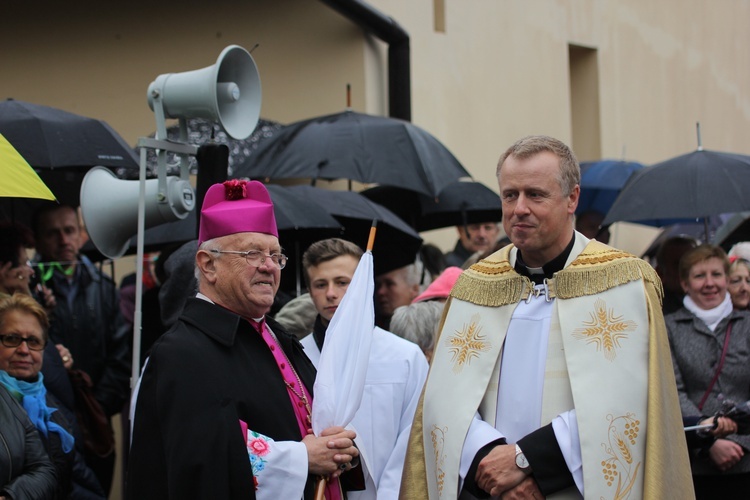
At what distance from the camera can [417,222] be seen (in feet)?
29.3

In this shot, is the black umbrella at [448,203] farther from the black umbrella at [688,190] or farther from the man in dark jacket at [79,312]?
the man in dark jacket at [79,312]

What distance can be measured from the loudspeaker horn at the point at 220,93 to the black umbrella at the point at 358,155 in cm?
189

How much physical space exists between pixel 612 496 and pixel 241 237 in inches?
60.1

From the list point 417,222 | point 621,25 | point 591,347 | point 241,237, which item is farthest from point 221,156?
point 621,25

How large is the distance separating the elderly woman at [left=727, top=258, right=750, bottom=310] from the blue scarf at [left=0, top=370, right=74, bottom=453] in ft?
13.3

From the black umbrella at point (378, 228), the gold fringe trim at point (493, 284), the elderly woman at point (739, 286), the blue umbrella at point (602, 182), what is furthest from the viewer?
the blue umbrella at point (602, 182)

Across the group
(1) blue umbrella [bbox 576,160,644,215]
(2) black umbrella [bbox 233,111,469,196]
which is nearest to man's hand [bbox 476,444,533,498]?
(2) black umbrella [bbox 233,111,469,196]

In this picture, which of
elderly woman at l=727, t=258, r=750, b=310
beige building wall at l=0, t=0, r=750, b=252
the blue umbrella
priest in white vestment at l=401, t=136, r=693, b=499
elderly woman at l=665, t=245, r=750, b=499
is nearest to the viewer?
priest in white vestment at l=401, t=136, r=693, b=499

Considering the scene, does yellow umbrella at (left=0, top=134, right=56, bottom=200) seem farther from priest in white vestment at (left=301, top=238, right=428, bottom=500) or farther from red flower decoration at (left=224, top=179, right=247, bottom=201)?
priest in white vestment at (left=301, top=238, right=428, bottom=500)

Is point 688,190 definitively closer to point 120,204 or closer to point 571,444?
point 120,204

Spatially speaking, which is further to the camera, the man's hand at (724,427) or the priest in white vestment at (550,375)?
the man's hand at (724,427)

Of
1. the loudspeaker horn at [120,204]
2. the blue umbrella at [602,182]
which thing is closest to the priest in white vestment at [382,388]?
the loudspeaker horn at [120,204]

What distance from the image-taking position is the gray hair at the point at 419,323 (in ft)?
17.7

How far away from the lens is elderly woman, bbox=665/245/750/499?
5.89 m
